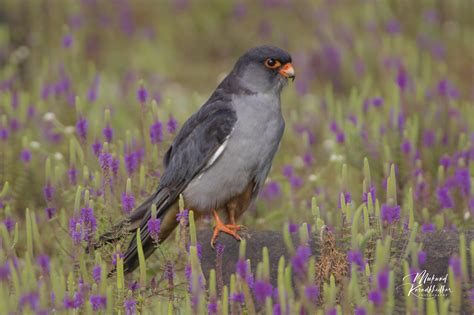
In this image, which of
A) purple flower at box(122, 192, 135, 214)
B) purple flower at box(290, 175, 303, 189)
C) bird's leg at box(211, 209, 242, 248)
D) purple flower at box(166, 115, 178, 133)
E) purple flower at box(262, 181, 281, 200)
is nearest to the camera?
purple flower at box(122, 192, 135, 214)

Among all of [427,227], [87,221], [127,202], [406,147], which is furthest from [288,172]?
[87,221]

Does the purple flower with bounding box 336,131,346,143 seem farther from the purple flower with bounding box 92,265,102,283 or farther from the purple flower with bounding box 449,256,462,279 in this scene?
the purple flower with bounding box 449,256,462,279

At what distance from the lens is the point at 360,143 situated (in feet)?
20.0

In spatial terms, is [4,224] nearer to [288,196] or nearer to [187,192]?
[187,192]

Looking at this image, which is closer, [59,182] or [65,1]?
[59,182]

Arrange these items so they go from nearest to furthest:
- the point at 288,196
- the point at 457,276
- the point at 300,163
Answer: the point at 457,276
the point at 288,196
the point at 300,163

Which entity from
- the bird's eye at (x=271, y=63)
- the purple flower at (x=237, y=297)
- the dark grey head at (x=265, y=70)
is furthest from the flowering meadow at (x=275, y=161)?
the bird's eye at (x=271, y=63)

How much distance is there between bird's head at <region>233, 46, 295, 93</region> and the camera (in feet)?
17.0

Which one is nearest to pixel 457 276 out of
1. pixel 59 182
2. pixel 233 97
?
pixel 233 97

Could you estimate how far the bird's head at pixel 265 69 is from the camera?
5.19 meters

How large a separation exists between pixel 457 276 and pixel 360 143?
2.92 meters

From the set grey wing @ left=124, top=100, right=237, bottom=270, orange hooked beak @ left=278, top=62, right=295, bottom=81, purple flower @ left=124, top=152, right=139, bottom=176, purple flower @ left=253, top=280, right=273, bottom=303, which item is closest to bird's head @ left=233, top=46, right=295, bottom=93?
orange hooked beak @ left=278, top=62, right=295, bottom=81

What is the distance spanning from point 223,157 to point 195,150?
0.18 metres

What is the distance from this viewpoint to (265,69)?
17.3 feet
